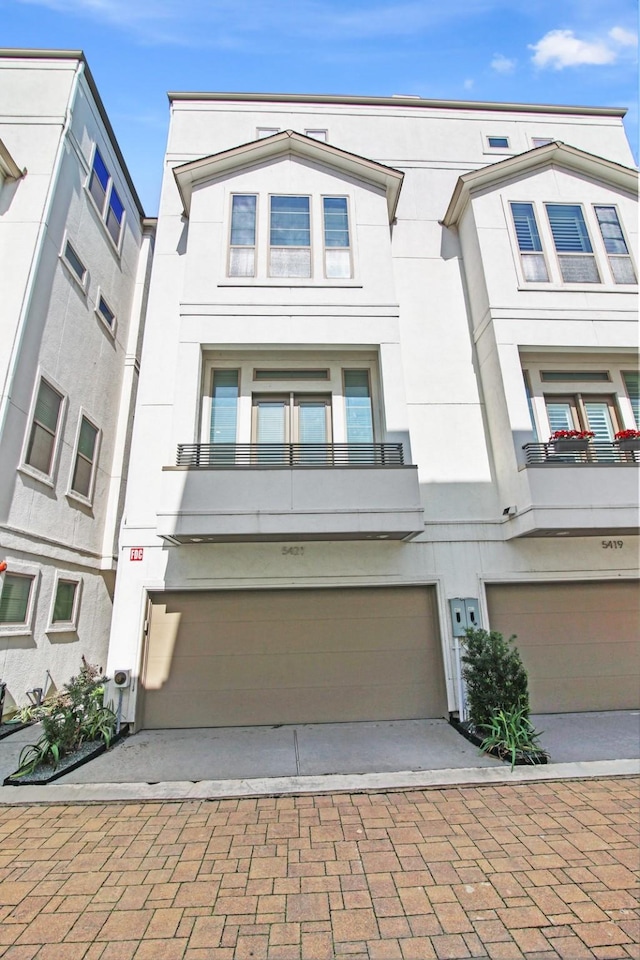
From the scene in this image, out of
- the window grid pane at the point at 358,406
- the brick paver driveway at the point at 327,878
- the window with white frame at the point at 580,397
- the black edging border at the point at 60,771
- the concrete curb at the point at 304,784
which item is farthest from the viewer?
the window with white frame at the point at 580,397

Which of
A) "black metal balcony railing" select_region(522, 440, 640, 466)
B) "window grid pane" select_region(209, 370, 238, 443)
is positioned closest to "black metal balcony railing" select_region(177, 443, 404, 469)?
"window grid pane" select_region(209, 370, 238, 443)

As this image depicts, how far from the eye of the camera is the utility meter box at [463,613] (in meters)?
6.38

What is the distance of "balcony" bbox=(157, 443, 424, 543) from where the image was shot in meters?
5.86

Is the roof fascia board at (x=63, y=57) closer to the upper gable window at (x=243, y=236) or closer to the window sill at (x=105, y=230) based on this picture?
the window sill at (x=105, y=230)

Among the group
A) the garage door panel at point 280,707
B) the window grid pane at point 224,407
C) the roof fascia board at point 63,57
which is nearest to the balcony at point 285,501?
the window grid pane at point 224,407

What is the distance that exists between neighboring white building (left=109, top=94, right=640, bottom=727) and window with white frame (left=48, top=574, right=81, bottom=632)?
225cm

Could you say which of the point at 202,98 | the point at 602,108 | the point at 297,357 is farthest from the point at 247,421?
the point at 602,108

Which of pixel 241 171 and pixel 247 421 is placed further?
pixel 241 171

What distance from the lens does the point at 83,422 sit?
8.91 metres

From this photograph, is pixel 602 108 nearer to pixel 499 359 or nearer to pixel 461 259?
pixel 461 259

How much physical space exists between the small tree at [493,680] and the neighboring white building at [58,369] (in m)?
6.60

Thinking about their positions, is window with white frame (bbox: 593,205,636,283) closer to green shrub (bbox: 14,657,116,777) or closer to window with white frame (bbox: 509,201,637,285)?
window with white frame (bbox: 509,201,637,285)

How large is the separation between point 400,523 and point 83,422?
22.6ft

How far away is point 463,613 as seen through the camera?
6445 mm
